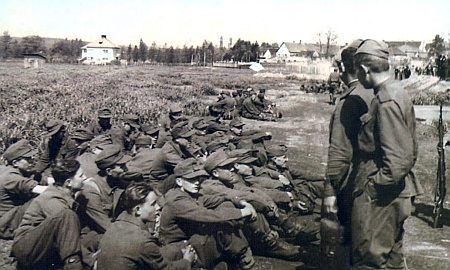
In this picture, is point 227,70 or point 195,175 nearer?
point 195,175

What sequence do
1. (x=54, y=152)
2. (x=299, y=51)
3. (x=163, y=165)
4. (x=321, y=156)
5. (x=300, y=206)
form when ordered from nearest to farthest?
(x=163, y=165), (x=300, y=206), (x=54, y=152), (x=299, y=51), (x=321, y=156)

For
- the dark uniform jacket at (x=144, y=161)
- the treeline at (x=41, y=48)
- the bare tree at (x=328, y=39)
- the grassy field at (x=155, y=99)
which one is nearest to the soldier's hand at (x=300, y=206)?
the grassy field at (x=155, y=99)

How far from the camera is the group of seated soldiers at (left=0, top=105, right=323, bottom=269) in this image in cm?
269

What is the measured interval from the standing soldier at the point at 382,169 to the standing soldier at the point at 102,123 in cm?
378

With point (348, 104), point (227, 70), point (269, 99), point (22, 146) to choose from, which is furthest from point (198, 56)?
point (348, 104)

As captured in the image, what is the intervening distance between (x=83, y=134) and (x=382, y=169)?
4143 mm

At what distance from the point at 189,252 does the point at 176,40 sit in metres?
3.38

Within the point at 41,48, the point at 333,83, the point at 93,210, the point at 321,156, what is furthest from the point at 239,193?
the point at 41,48

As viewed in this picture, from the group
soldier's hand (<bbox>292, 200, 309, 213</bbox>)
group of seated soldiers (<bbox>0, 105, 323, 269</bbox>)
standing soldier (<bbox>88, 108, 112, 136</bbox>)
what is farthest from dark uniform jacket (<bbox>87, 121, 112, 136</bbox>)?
soldier's hand (<bbox>292, 200, 309, 213</bbox>)

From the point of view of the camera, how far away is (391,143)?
2.57m

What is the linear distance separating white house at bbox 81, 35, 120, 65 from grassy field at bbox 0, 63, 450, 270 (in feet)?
0.41

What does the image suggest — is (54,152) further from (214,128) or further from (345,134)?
(345,134)

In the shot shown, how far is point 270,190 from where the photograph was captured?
4.27m

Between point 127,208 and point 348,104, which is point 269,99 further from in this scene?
point 127,208
